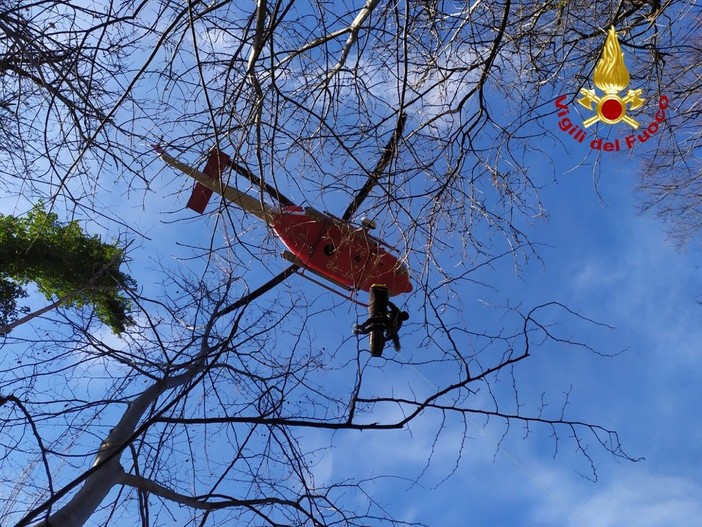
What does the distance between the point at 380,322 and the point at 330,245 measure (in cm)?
76

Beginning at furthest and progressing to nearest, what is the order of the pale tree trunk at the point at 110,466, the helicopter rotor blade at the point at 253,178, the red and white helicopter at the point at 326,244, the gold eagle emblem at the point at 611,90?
1. the gold eagle emblem at the point at 611,90
2. the red and white helicopter at the point at 326,244
3. the pale tree trunk at the point at 110,466
4. the helicopter rotor blade at the point at 253,178

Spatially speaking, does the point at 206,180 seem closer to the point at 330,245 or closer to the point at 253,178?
the point at 253,178

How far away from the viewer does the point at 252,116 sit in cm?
203

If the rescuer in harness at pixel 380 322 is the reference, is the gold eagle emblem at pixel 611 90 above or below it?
above

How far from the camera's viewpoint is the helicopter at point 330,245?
2.32 m

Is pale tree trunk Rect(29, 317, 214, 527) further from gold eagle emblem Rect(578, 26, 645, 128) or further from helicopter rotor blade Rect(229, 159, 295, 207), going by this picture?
gold eagle emblem Rect(578, 26, 645, 128)

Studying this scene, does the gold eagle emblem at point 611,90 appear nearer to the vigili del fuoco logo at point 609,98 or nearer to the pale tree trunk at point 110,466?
the vigili del fuoco logo at point 609,98

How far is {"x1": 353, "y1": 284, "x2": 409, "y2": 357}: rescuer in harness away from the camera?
2361 millimetres

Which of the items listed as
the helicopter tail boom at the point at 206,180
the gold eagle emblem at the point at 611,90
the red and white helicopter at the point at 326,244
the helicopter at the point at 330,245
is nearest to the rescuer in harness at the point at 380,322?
the helicopter at the point at 330,245

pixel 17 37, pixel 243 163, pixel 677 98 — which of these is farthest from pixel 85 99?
pixel 677 98

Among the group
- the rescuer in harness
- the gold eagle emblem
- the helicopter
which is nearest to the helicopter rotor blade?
the helicopter

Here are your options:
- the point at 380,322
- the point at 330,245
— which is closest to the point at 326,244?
the point at 330,245

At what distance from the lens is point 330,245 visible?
304 cm

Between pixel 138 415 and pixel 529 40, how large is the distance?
258 cm
